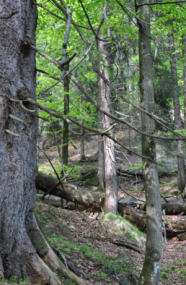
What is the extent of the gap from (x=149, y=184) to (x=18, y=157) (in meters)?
2.85

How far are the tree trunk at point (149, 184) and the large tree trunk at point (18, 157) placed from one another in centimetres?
215

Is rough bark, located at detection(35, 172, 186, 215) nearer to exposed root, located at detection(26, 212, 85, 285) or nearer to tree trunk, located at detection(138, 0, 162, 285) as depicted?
tree trunk, located at detection(138, 0, 162, 285)

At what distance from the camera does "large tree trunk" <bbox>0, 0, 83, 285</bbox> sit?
2.55m

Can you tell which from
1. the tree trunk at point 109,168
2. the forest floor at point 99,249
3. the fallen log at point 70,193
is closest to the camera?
the forest floor at point 99,249

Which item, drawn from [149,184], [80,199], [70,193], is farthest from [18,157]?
[80,199]

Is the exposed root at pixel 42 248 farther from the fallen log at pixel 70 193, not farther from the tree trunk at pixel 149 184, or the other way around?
the fallen log at pixel 70 193

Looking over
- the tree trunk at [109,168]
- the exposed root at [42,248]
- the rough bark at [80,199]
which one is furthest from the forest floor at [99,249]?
the tree trunk at [109,168]

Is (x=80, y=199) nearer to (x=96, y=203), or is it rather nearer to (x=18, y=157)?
(x=96, y=203)

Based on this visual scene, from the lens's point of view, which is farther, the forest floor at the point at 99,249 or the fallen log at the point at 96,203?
the fallen log at the point at 96,203

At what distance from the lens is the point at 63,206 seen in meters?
7.92

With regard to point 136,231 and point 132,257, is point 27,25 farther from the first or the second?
point 136,231

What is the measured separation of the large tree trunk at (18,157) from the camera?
255 cm

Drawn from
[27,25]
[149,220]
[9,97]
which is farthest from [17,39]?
[149,220]

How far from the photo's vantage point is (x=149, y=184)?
175 inches
